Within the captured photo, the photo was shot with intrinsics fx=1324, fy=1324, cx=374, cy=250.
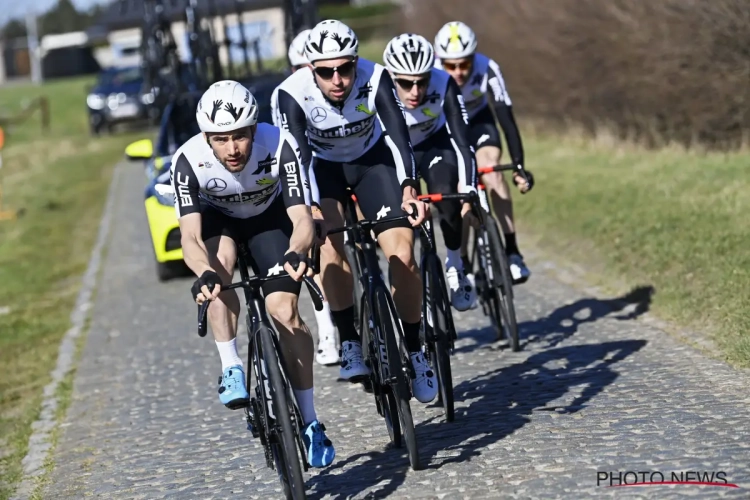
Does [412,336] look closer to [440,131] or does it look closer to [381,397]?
[381,397]

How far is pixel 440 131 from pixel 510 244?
1269 millimetres

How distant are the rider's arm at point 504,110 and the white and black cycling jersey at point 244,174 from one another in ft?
12.1

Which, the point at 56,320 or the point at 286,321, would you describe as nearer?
the point at 286,321

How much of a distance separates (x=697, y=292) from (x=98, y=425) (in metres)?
4.47

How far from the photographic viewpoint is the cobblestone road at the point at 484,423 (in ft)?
20.3

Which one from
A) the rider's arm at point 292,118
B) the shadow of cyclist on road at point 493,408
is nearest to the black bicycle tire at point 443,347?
the shadow of cyclist on road at point 493,408

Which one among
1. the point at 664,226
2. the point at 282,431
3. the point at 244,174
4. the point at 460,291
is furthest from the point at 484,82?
the point at 282,431

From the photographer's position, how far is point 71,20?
146 meters

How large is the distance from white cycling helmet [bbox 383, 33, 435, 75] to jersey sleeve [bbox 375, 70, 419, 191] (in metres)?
0.80

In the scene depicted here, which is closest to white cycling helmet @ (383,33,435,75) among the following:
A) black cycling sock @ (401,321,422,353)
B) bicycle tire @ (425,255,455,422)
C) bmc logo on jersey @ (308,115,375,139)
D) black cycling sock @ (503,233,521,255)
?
bmc logo on jersey @ (308,115,375,139)

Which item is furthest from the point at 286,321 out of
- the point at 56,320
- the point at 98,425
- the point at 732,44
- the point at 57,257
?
the point at 57,257

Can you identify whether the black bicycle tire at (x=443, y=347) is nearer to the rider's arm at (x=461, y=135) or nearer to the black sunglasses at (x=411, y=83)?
the rider's arm at (x=461, y=135)

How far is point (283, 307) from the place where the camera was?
623cm

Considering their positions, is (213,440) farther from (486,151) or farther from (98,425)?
(486,151)
